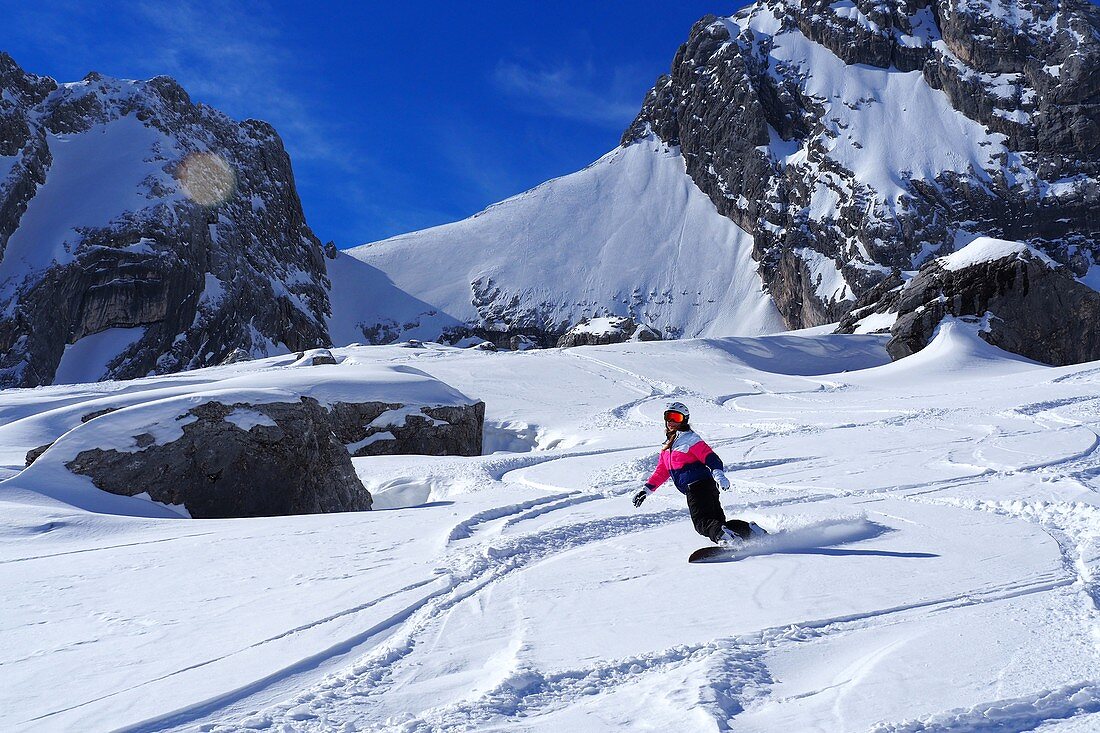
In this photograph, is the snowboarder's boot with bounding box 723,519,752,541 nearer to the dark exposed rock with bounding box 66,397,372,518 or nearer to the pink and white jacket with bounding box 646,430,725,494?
the pink and white jacket with bounding box 646,430,725,494

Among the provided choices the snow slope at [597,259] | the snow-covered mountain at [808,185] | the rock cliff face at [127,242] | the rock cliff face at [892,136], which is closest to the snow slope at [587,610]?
the rock cliff face at [127,242]

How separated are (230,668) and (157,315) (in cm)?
7540

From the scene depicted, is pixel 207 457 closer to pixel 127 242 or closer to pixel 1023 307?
pixel 1023 307

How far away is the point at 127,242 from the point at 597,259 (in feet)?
179

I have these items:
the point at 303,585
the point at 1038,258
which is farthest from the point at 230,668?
the point at 1038,258

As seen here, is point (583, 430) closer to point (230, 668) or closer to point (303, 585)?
point (303, 585)

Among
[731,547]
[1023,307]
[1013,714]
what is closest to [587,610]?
[731,547]

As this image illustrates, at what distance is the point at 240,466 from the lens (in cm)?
954

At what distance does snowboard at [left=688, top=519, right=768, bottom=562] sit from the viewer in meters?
5.65

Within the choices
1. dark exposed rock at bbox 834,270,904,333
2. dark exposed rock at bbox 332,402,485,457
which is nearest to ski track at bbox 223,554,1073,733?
dark exposed rock at bbox 332,402,485,457

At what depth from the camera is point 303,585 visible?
518 cm

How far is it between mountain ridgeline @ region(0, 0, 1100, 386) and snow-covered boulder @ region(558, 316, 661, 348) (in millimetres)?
13783

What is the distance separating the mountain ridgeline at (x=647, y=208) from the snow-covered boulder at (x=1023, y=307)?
38043mm

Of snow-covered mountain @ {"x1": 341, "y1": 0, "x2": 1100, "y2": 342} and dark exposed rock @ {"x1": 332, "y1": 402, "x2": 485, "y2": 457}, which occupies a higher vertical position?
snow-covered mountain @ {"x1": 341, "y1": 0, "x2": 1100, "y2": 342}
